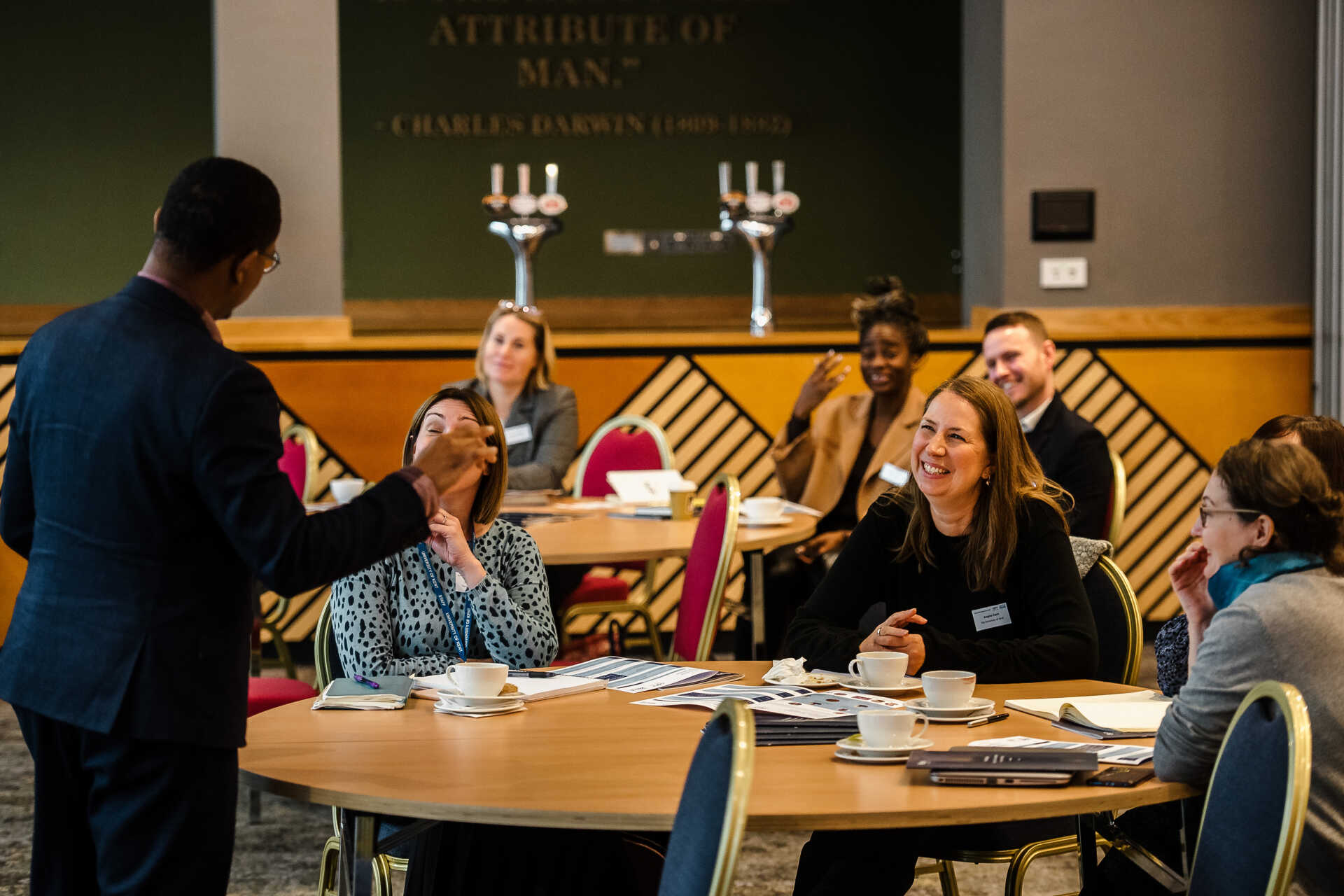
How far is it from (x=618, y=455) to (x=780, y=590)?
884 mm

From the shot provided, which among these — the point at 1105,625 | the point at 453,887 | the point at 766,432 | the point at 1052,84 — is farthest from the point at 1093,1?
the point at 453,887

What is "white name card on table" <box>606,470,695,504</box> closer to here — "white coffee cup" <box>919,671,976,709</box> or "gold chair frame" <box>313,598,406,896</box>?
"gold chair frame" <box>313,598,406,896</box>

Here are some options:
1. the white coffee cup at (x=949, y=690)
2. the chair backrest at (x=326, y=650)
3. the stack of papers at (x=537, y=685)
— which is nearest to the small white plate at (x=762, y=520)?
the chair backrest at (x=326, y=650)

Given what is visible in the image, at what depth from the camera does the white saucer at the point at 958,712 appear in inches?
87.6

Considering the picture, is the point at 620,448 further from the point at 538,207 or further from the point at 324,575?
the point at 324,575

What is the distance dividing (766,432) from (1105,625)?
3.41 m

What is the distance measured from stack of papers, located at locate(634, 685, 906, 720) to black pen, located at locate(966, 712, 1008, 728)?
0.13m

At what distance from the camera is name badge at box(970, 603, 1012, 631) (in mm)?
2803

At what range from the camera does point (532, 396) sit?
5641 mm

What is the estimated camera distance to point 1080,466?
4418 mm

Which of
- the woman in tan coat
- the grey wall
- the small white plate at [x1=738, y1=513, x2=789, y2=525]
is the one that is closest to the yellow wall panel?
the grey wall

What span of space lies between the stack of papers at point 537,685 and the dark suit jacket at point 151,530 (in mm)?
596

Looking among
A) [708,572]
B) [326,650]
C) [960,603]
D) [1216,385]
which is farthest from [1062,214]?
[326,650]

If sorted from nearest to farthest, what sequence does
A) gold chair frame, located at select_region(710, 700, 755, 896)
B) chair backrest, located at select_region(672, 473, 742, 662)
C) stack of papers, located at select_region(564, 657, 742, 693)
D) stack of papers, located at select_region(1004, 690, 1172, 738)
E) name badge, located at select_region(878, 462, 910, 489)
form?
gold chair frame, located at select_region(710, 700, 755, 896)
stack of papers, located at select_region(1004, 690, 1172, 738)
stack of papers, located at select_region(564, 657, 742, 693)
chair backrest, located at select_region(672, 473, 742, 662)
name badge, located at select_region(878, 462, 910, 489)
